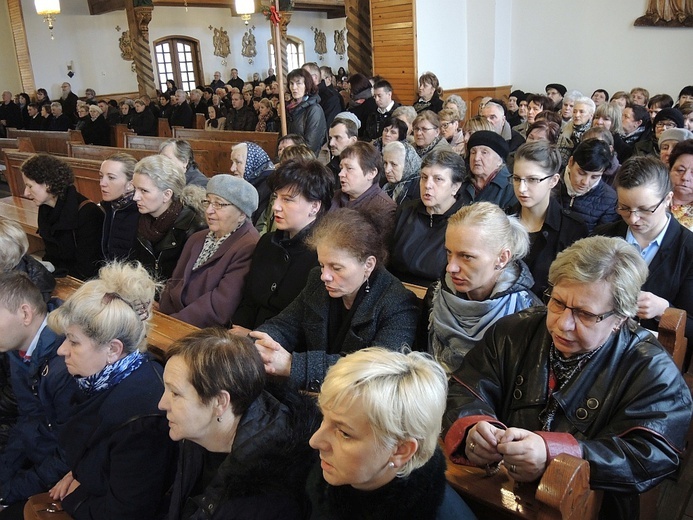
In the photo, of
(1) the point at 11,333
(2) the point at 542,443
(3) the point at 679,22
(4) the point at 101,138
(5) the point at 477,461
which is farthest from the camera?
(4) the point at 101,138

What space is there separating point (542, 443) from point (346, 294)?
95 centimetres

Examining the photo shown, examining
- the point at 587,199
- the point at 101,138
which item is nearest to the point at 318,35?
the point at 101,138

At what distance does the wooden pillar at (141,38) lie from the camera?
44.3ft

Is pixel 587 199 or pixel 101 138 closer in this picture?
pixel 587 199

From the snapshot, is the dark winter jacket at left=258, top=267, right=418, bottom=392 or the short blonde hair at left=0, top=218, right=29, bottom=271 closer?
the dark winter jacket at left=258, top=267, right=418, bottom=392

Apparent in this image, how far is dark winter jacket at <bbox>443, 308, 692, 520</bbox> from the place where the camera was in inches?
53.9

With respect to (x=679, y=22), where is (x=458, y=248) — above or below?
below

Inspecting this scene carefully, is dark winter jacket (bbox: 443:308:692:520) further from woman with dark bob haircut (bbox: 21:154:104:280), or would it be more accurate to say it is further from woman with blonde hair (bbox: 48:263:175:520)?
woman with dark bob haircut (bbox: 21:154:104:280)

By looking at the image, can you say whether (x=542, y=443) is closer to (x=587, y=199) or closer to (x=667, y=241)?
(x=667, y=241)

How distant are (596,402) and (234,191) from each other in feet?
6.60

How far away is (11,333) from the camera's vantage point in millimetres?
2193

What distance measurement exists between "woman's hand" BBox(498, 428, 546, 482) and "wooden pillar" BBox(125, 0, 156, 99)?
14.4 m

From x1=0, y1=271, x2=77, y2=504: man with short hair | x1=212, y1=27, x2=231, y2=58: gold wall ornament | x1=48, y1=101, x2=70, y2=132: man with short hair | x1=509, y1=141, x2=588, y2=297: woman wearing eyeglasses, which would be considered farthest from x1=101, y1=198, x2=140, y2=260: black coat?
x1=212, y1=27, x2=231, y2=58: gold wall ornament

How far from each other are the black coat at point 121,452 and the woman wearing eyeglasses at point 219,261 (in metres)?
0.98
